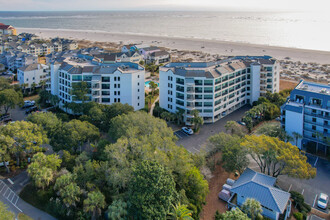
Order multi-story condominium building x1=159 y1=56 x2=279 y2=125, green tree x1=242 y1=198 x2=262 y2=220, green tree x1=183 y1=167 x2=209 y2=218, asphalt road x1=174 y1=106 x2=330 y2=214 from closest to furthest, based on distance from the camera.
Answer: green tree x1=242 y1=198 x2=262 y2=220
green tree x1=183 y1=167 x2=209 y2=218
asphalt road x1=174 y1=106 x2=330 y2=214
multi-story condominium building x1=159 y1=56 x2=279 y2=125

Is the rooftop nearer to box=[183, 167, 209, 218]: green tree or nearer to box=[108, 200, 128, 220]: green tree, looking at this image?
box=[183, 167, 209, 218]: green tree

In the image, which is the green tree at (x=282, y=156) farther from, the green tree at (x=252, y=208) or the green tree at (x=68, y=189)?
the green tree at (x=68, y=189)

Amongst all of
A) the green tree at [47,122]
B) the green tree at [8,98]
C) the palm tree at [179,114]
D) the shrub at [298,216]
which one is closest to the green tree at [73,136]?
the green tree at [47,122]

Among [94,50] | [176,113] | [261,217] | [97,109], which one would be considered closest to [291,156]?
[261,217]

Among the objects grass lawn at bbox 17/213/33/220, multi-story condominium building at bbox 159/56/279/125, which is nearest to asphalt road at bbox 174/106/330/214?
multi-story condominium building at bbox 159/56/279/125

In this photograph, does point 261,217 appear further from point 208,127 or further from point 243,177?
point 208,127
